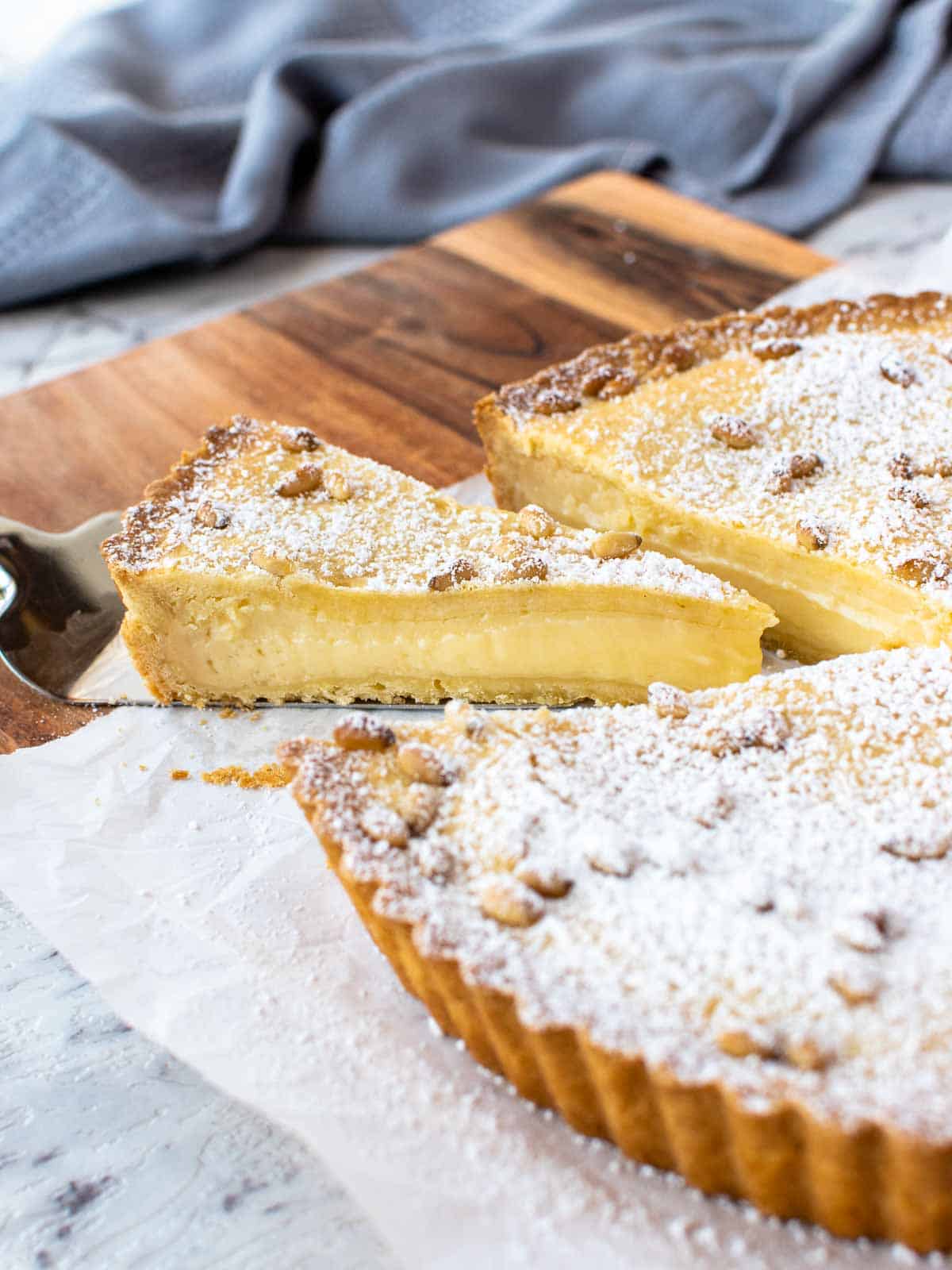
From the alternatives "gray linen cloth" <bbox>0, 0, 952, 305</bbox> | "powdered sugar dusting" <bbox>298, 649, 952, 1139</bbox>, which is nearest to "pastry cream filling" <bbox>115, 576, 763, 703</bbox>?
"powdered sugar dusting" <bbox>298, 649, 952, 1139</bbox>

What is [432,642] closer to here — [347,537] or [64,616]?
[347,537]

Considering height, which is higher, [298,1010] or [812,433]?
[812,433]

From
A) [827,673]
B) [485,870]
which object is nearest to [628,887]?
[485,870]

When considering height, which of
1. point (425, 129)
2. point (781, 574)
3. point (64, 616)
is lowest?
point (64, 616)

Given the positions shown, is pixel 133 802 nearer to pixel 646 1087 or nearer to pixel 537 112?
pixel 646 1087

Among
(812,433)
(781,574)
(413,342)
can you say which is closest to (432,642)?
(781,574)

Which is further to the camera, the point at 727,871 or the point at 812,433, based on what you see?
the point at 812,433

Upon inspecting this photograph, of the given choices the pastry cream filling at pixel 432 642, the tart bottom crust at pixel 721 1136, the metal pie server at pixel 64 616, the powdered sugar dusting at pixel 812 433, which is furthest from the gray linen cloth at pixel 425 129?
the tart bottom crust at pixel 721 1136
